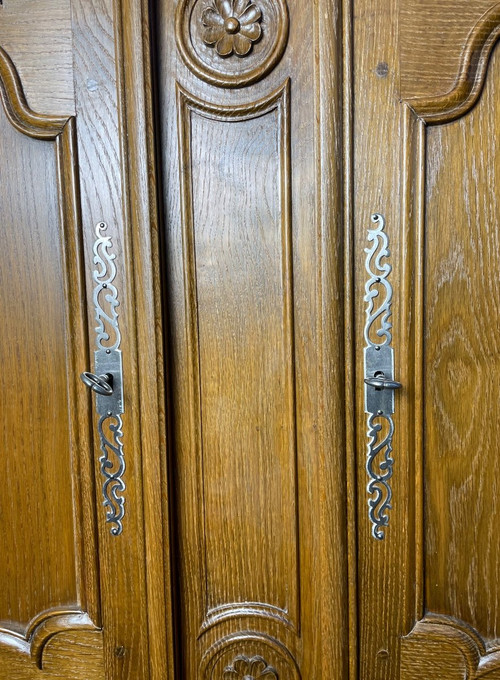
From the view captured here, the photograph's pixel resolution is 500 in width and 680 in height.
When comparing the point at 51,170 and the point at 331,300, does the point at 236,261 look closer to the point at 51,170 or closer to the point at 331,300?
the point at 331,300

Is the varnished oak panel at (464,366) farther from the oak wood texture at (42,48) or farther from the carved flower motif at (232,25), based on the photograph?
the oak wood texture at (42,48)

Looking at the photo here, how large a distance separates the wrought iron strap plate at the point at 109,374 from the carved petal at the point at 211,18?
12.2 inches

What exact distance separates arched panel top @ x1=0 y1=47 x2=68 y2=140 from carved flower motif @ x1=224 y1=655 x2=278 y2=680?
0.82m

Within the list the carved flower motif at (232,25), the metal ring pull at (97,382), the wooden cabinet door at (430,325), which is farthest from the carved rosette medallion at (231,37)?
the metal ring pull at (97,382)

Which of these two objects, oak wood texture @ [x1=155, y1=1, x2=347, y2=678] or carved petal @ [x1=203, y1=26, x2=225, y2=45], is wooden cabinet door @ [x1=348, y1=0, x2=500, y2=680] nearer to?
oak wood texture @ [x1=155, y1=1, x2=347, y2=678]

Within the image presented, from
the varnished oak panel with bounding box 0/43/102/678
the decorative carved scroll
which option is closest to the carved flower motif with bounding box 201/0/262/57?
the varnished oak panel with bounding box 0/43/102/678

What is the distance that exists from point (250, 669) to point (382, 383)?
0.48 m

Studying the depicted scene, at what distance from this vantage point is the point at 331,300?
2.91 feet

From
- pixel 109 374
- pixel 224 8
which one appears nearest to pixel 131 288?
pixel 109 374

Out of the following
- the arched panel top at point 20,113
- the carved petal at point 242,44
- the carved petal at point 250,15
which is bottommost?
the arched panel top at point 20,113

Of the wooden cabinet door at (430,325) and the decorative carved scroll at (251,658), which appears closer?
the wooden cabinet door at (430,325)

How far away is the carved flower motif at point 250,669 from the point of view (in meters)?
0.98

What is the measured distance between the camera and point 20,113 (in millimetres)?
922

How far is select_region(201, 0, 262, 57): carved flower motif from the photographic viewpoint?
88 centimetres
